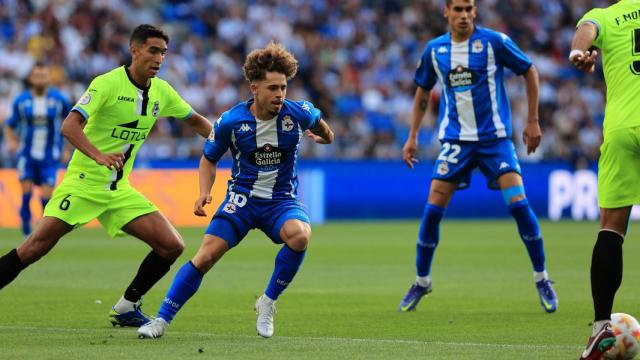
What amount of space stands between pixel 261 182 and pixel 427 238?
8.17ft

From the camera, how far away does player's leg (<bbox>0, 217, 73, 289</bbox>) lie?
838cm

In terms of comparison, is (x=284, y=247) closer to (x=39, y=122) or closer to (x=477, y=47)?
(x=477, y=47)

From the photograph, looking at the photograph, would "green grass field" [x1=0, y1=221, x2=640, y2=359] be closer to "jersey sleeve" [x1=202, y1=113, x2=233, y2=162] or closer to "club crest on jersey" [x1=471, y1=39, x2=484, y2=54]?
"jersey sleeve" [x1=202, y1=113, x2=233, y2=162]

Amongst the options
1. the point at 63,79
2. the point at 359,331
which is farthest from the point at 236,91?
the point at 359,331

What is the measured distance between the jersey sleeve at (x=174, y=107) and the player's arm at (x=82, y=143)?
801mm

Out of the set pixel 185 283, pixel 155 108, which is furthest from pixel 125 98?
pixel 185 283

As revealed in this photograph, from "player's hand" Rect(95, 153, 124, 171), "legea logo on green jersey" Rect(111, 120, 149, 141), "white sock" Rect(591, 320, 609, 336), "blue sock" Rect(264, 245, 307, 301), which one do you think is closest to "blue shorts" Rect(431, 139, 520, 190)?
"blue sock" Rect(264, 245, 307, 301)

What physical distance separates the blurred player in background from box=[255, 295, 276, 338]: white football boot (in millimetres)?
10163

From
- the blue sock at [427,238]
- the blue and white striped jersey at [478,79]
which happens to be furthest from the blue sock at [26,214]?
the blue and white striped jersey at [478,79]

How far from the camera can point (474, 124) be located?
1009cm

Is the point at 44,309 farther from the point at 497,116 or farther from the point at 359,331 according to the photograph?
the point at 497,116

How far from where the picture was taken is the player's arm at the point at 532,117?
9602 millimetres

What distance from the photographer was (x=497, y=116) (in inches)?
397

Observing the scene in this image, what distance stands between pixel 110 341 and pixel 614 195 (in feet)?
10.8
